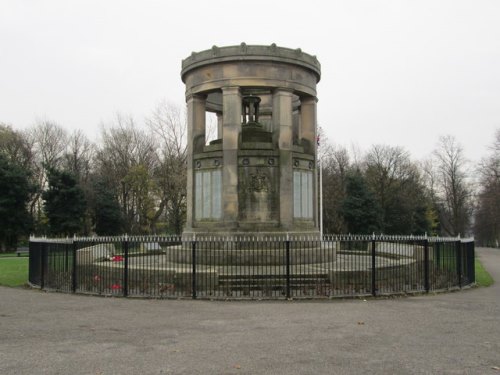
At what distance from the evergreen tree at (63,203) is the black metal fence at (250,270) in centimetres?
2799

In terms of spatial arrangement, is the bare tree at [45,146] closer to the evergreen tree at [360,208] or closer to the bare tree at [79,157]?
the bare tree at [79,157]

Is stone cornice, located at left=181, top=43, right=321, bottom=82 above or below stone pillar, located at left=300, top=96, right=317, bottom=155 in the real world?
above

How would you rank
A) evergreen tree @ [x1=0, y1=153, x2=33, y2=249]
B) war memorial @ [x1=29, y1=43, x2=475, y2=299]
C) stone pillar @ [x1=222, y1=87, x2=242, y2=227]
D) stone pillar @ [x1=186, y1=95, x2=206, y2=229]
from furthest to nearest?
evergreen tree @ [x1=0, y1=153, x2=33, y2=249] < stone pillar @ [x1=186, y1=95, x2=206, y2=229] < stone pillar @ [x1=222, y1=87, x2=242, y2=227] < war memorial @ [x1=29, y1=43, x2=475, y2=299]

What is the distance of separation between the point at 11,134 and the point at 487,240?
74246mm

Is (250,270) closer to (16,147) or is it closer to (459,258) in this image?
(459,258)

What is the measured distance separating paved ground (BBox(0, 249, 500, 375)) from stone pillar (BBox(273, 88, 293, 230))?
5687 mm

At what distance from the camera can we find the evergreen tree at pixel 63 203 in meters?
44.2

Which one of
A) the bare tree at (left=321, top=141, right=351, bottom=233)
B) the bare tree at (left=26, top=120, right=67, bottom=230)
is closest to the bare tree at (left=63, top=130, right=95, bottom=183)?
the bare tree at (left=26, top=120, right=67, bottom=230)

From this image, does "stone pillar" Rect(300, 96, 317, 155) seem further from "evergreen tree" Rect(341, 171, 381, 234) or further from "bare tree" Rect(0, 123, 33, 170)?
"bare tree" Rect(0, 123, 33, 170)

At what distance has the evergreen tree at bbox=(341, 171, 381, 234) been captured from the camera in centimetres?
4809

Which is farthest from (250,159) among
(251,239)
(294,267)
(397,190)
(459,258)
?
(397,190)

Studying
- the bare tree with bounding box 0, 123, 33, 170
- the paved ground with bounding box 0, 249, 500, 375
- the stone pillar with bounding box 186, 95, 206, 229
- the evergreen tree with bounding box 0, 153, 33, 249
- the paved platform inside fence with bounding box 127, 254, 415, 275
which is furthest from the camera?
the bare tree with bounding box 0, 123, 33, 170

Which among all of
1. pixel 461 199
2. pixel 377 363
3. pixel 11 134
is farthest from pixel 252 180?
pixel 461 199

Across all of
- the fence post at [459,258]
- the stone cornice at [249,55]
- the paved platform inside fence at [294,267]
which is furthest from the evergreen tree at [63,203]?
the fence post at [459,258]
